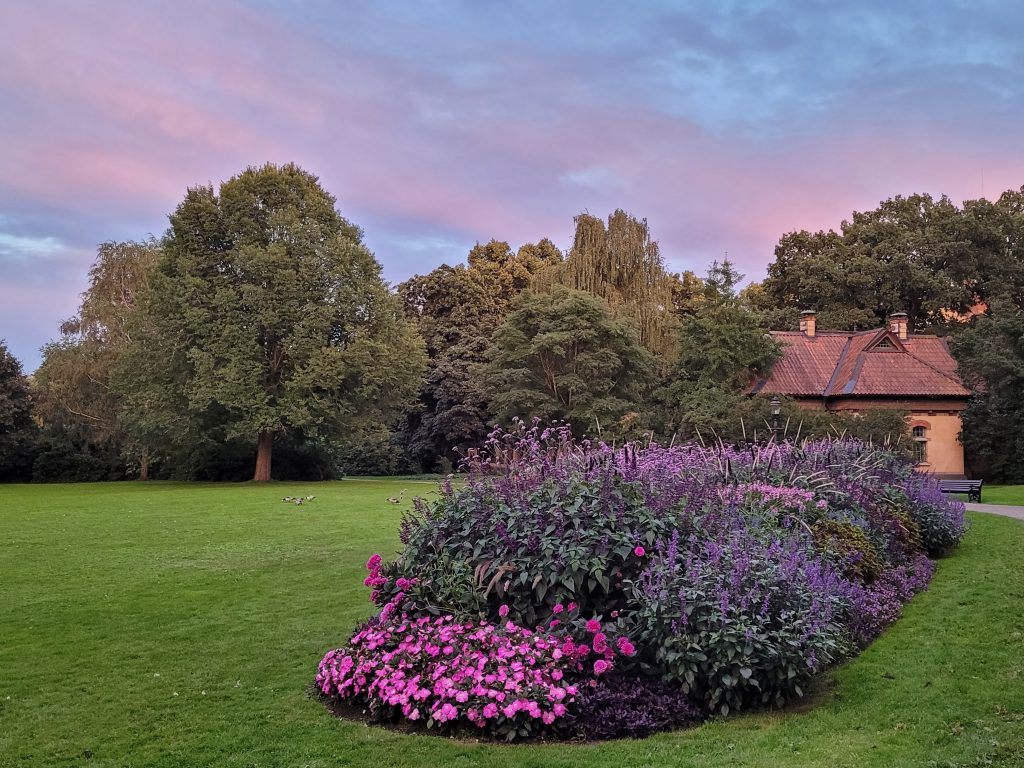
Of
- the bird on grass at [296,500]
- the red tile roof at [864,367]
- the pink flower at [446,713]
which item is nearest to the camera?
the pink flower at [446,713]

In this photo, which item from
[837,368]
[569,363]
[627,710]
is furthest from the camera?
[837,368]

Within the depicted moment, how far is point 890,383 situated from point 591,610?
32927mm

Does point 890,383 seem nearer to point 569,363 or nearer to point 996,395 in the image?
point 996,395

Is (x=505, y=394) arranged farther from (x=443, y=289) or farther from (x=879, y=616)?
(x=879, y=616)

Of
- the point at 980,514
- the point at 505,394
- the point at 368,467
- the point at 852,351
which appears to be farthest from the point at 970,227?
the point at 368,467

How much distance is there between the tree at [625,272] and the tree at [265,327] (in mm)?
9104

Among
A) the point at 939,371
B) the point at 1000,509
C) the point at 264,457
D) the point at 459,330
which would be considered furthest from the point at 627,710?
the point at 459,330

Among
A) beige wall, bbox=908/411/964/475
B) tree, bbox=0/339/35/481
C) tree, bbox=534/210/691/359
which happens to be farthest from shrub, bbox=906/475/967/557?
tree, bbox=0/339/35/481

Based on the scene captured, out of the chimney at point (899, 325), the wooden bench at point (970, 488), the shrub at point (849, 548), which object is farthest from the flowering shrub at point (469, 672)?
the chimney at point (899, 325)

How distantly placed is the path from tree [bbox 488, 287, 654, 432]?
13.9 metres

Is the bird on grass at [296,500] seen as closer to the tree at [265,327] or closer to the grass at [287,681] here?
the tree at [265,327]

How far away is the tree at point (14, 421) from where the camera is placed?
35.9 metres

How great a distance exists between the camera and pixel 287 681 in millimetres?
5645

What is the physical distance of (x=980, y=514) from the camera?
53.0 ft
